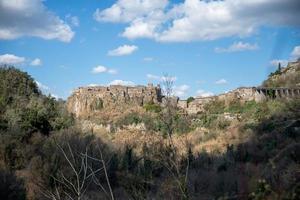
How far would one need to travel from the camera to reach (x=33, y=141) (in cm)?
2816

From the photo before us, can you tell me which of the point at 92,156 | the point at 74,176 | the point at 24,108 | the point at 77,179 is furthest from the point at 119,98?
the point at 77,179

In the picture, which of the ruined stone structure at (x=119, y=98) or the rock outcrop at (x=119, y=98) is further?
the ruined stone structure at (x=119, y=98)

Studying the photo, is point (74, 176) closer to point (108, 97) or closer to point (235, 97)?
point (235, 97)

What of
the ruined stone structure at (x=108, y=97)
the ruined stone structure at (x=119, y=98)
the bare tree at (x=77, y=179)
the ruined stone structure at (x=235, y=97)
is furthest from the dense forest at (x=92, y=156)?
the ruined stone structure at (x=108, y=97)

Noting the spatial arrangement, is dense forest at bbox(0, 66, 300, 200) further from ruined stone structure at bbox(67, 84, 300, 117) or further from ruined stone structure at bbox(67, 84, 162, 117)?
ruined stone structure at bbox(67, 84, 162, 117)

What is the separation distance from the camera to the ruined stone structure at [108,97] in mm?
63562

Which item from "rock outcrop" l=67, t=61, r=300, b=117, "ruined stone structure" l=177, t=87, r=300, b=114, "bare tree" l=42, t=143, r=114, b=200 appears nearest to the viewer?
"bare tree" l=42, t=143, r=114, b=200

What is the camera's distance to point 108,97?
63875 mm

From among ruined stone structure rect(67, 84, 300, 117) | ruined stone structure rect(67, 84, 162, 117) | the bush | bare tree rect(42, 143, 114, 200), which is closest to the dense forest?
the bush

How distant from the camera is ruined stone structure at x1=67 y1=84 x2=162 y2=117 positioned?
63562 mm

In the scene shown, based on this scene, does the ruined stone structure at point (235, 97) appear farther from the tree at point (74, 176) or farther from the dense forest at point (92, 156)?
the tree at point (74, 176)

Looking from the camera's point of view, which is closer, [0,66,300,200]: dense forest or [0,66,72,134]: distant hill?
[0,66,300,200]: dense forest

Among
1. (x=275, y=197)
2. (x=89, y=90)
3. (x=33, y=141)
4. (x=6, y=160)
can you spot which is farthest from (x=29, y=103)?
(x=89, y=90)

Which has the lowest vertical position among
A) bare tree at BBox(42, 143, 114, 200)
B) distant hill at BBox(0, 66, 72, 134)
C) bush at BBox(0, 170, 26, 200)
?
bush at BBox(0, 170, 26, 200)
